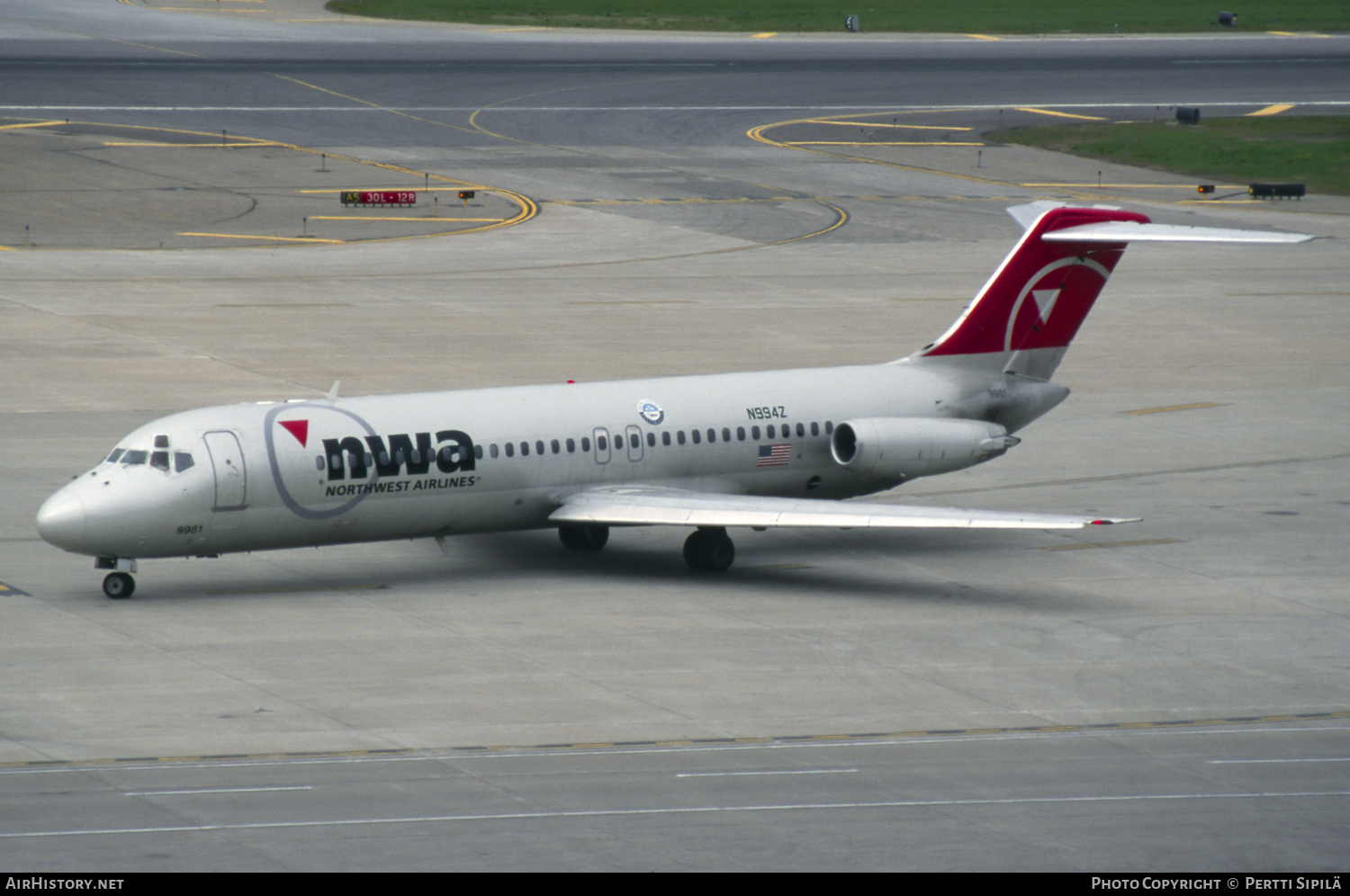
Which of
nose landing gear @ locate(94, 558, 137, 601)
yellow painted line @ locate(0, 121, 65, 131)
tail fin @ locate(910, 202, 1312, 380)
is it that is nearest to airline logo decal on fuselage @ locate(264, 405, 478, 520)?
nose landing gear @ locate(94, 558, 137, 601)

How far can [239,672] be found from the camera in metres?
29.4

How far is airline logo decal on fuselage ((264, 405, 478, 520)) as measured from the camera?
1318 inches

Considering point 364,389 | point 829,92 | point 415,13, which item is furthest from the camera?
point 415,13

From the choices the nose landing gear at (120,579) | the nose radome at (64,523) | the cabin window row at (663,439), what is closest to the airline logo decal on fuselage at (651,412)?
the cabin window row at (663,439)

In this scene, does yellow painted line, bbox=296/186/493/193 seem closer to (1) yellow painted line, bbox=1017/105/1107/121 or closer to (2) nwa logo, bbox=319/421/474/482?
(1) yellow painted line, bbox=1017/105/1107/121

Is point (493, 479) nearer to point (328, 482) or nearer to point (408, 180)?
point (328, 482)

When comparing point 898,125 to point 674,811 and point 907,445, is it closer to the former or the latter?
point 907,445

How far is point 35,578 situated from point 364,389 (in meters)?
18.2

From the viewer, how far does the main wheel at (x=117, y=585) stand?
109ft

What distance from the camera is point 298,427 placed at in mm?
33594

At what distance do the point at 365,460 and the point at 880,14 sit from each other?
446ft

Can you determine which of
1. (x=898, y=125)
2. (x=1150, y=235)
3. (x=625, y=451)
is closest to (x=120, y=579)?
(x=625, y=451)

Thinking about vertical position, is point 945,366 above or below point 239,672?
above
